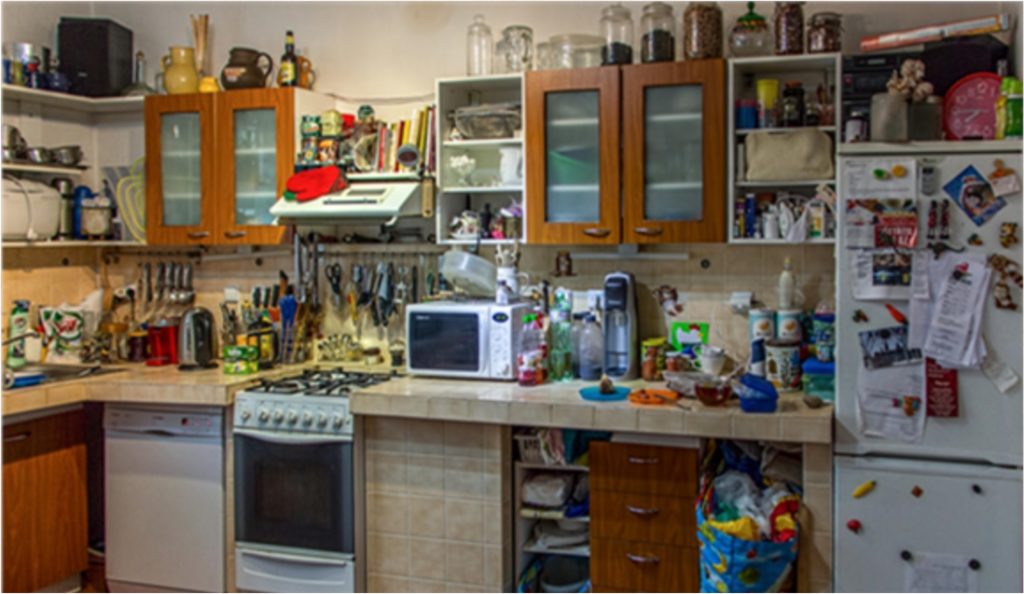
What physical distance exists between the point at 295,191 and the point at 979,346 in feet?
8.67

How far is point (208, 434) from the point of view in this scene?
354cm

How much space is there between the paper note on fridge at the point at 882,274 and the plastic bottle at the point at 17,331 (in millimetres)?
3459

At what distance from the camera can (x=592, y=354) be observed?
3.54 m

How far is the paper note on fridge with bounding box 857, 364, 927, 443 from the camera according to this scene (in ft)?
9.17

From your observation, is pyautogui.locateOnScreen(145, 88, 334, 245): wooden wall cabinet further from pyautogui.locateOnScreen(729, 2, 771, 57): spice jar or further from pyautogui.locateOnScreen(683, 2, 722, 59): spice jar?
pyautogui.locateOnScreen(729, 2, 771, 57): spice jar

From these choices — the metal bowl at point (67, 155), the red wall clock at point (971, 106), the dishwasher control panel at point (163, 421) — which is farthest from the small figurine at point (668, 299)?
the metal bowl at point (67, 155)

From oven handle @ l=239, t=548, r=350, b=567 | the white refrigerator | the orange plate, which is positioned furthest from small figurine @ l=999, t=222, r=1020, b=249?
oven handle @ l=239, t=548, r=350, b=567

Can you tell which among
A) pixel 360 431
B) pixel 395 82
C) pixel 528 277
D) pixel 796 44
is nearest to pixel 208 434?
pixel 360 431

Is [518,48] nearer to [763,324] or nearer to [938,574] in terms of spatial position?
[763,324]

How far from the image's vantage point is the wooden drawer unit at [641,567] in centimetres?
302

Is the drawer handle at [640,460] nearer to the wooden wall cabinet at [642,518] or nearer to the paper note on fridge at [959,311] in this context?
the wooden wall cabinet at [642,518]

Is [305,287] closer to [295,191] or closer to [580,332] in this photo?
[295,191]

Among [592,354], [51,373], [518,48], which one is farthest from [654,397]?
[51,373]

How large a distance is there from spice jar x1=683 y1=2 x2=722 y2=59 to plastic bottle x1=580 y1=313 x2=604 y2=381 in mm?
1140
